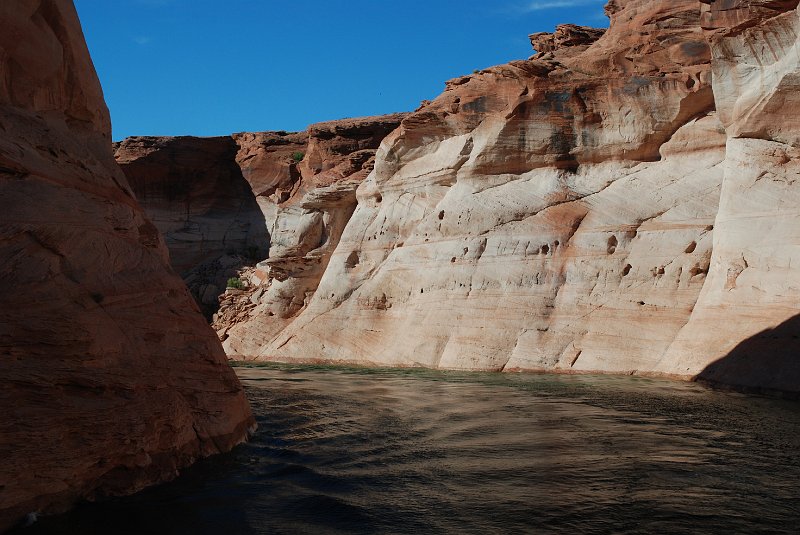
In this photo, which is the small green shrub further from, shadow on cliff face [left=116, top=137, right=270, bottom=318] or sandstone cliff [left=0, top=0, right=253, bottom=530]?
sandstone cliff [left=0, top=0, right=253, bottom=530]

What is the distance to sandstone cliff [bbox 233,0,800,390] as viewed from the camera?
16516mm

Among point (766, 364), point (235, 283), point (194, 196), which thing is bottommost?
point (766, 364)

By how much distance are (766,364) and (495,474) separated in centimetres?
851

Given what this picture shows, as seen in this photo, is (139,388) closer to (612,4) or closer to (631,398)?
(631,398)

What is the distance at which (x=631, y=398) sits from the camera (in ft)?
42.9

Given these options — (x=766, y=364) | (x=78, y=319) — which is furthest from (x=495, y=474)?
(x=766, y=364)

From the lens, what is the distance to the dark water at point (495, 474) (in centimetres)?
581

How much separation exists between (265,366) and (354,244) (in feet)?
20.2

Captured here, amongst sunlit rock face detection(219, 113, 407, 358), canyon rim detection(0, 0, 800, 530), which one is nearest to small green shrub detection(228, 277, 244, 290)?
canyon rim detection(0, 0, 800, 530)

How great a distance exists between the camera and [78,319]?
6.33m

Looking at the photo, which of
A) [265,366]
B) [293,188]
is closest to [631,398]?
[265,366]

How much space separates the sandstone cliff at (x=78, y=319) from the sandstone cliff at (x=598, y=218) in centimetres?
1038

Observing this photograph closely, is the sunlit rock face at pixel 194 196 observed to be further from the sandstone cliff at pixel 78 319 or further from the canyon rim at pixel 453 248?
the sandstone cliff at pixel 78 319

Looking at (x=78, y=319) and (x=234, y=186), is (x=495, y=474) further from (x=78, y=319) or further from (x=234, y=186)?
(x=234, y=186)
